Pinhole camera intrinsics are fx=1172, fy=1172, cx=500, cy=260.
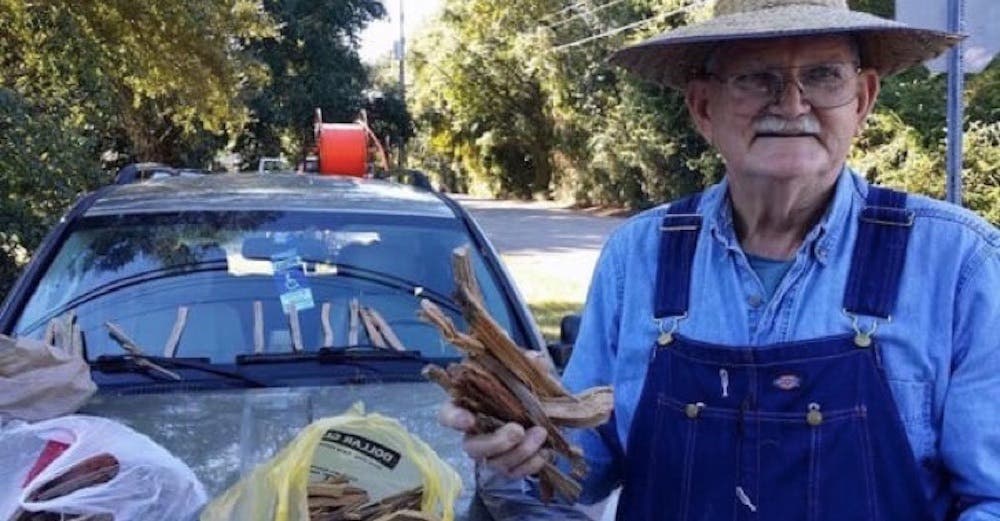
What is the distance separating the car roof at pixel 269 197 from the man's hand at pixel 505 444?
2.33 metres

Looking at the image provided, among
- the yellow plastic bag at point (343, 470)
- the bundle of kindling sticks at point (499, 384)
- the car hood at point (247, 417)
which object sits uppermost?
the bundle of kindling sticks at point (499, 384)

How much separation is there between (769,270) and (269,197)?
262cm

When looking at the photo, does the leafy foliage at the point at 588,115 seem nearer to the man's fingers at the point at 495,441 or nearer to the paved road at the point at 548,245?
the paved road at the point at 548,245

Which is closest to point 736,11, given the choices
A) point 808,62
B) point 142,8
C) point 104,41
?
point 808,62

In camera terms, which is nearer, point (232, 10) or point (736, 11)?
point (736, 11)

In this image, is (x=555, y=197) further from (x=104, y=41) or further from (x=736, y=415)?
(x=736, y=415)

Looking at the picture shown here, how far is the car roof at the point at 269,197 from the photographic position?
4.03 meters

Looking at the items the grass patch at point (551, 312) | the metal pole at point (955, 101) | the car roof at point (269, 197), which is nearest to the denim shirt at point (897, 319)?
the car roof at point (269, 197)

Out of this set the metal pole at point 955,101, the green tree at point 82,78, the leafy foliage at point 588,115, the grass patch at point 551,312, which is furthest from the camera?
the leafy foliage at point 588,115

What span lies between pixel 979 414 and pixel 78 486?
5.23ft

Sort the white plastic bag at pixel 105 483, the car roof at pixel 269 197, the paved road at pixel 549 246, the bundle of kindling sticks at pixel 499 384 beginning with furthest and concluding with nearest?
the paved road at pixel 549 246 → the car roof at pixel 269 197 → the white plastic bag at pixel 105 483 → the bundle of kindling sticks at pixel 499 384

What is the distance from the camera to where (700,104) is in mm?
1984

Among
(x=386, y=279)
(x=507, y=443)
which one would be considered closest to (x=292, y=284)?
(x=386, y=279)

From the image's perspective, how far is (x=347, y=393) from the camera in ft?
10.7
